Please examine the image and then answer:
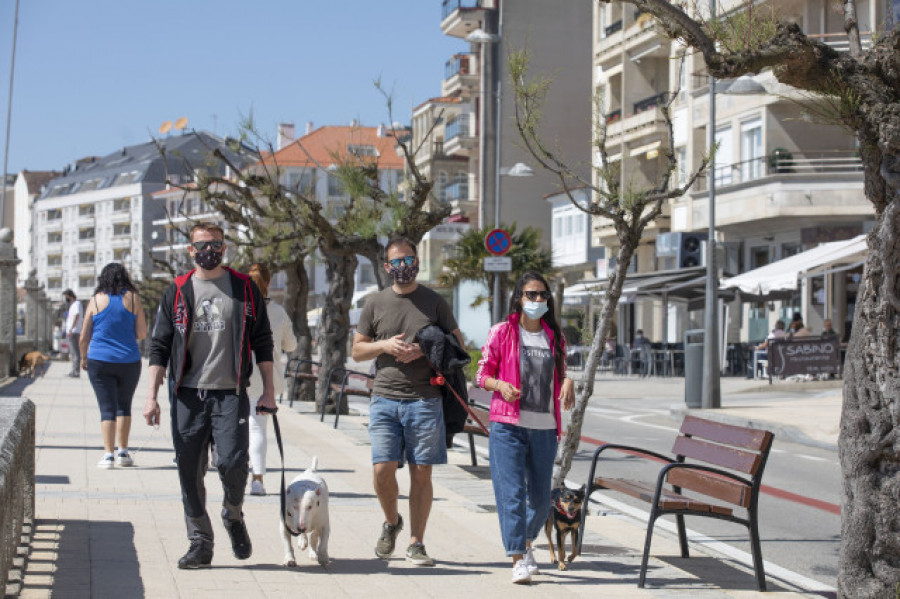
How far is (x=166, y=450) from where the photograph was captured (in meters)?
15.1

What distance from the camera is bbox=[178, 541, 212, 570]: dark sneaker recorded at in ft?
25.2

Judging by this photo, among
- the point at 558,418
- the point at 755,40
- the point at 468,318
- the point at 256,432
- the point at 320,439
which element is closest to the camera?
the point at 755,40

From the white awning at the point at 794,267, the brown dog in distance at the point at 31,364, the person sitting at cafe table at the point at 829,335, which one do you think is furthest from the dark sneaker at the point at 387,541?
the brown dog in distance at the point at 31,364

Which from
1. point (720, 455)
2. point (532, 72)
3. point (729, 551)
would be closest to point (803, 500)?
point (729, 551)

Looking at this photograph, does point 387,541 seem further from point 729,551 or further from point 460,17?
point 460,17

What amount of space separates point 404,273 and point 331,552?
1.78 meters

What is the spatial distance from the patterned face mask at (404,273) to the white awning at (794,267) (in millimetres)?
24097

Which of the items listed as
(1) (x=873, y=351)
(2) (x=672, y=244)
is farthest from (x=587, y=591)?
(2) (x=672, y=244)

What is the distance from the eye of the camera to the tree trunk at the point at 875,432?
645cm

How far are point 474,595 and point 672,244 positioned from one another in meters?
40.3

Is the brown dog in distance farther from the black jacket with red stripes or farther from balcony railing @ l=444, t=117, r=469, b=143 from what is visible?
balcony railing @ l=444, t=117, r=469, b=143

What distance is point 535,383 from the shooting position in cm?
798

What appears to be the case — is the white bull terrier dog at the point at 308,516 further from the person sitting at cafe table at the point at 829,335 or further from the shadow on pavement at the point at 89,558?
the person sitting at cafe table at the point at 829,335

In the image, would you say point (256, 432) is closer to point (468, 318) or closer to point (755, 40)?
point (755, 40)
